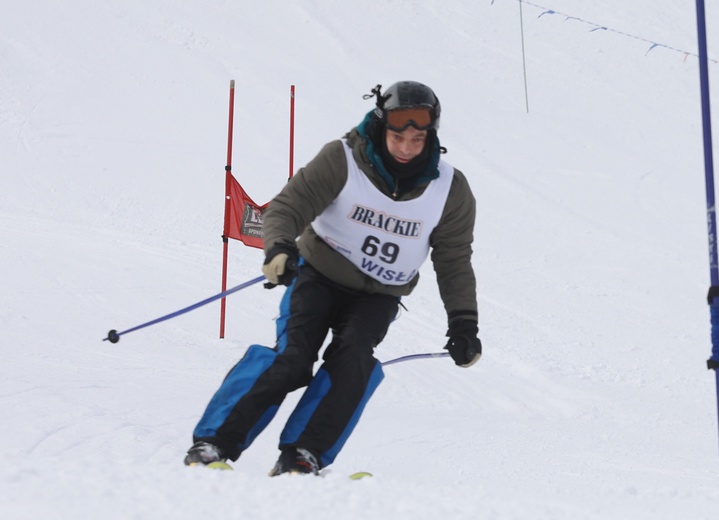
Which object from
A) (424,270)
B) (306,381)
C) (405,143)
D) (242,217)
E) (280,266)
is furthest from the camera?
(424,270)

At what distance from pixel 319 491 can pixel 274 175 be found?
391 inches

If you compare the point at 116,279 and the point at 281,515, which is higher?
the point at 281,515

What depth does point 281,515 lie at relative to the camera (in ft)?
7.38

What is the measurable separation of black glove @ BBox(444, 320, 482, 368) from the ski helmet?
0.80 m

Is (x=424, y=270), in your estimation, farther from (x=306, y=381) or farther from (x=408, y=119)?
(x=306, y=381)

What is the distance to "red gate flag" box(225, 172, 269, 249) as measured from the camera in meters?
7.59

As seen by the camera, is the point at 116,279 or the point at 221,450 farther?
the point at 116,279

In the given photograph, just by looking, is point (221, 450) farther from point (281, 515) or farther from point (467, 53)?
point (467, 53)

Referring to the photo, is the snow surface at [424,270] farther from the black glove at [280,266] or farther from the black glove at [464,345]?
the black glove at [280,266]

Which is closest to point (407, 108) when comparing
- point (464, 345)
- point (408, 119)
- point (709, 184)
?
point (408, 119)

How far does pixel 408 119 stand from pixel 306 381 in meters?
1.04

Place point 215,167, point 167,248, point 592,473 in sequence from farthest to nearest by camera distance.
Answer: point 215,167, point 167,248, point 592,473

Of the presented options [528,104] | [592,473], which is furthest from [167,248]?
[528,104]

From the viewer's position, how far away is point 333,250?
367 cm
